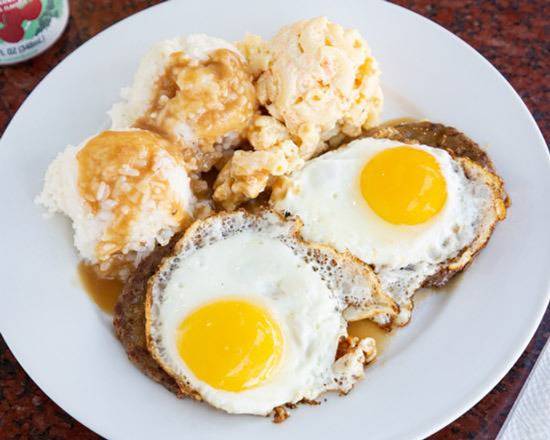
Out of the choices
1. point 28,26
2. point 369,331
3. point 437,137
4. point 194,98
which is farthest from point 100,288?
point 437,137

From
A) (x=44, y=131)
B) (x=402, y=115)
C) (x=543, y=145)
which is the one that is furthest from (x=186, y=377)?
(x=543, y=145)

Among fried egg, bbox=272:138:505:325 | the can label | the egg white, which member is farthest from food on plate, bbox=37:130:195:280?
the can label

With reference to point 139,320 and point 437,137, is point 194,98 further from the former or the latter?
point 437,137

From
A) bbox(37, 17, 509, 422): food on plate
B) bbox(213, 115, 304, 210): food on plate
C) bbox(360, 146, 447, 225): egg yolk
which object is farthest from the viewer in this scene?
bbox(213, 115, 304, 210): food on plate

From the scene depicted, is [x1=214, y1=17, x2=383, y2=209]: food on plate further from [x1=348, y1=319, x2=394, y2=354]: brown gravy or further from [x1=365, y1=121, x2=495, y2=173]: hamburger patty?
[x1=348, y1=319, x2=394, y2=354]: brown gravy

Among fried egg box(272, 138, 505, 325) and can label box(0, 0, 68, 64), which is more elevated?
can label box(0, 0, 68, 64)

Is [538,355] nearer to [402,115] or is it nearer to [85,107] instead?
[402,115]
